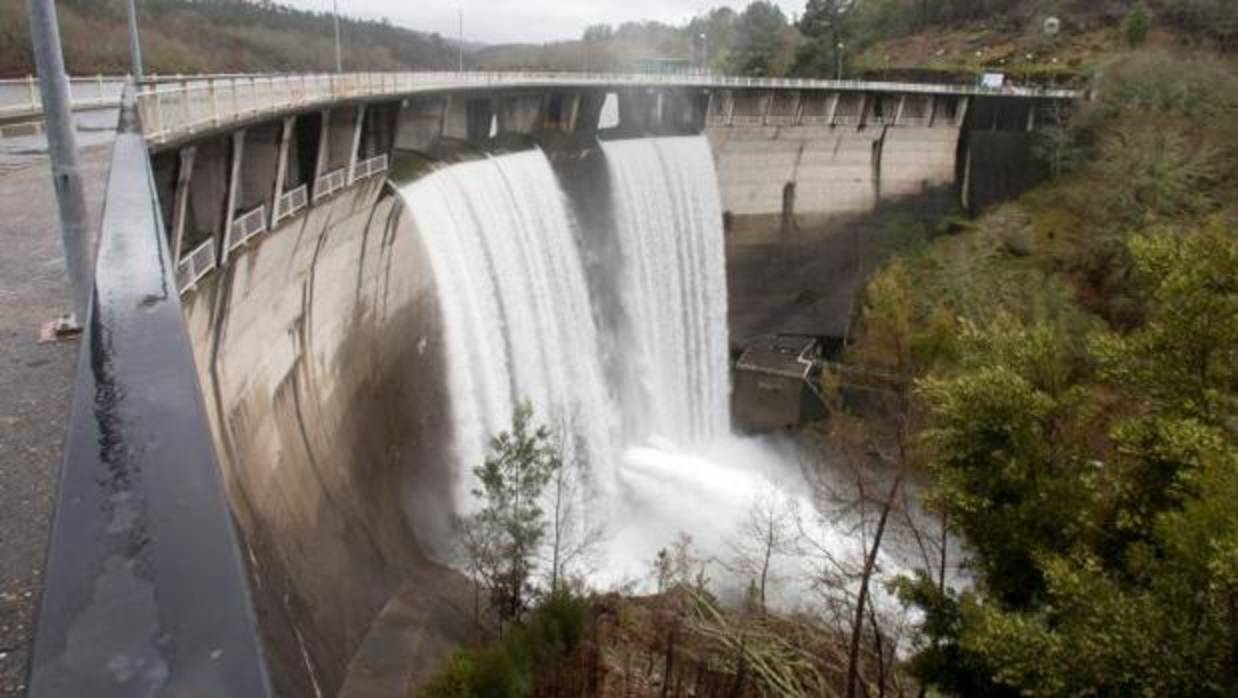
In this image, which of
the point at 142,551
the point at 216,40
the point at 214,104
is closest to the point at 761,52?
the point at 216,40

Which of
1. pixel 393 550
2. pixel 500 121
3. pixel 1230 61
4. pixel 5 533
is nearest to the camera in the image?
pixel 5 533

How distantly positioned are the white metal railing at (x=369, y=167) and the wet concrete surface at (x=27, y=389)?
6.66 m

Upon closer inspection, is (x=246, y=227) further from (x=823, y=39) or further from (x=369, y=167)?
(x=823, y=39)

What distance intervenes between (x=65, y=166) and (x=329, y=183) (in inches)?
397

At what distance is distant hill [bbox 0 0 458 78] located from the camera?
31.7 metres

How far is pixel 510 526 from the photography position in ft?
54.0

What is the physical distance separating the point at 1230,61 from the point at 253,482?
57875mm

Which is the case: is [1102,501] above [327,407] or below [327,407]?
above

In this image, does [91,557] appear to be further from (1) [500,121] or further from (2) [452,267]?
(1) [500,121]

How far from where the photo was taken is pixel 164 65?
35.8m

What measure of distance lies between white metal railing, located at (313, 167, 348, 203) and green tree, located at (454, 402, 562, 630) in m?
5.09

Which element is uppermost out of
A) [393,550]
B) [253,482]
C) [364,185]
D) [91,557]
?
[91,557]

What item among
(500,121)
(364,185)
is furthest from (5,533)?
(500,121)

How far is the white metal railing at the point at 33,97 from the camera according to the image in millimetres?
15445
